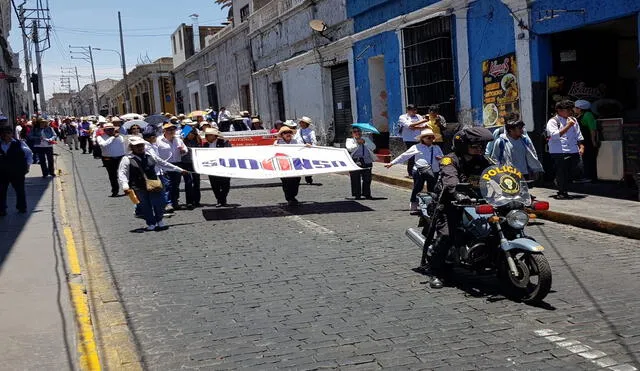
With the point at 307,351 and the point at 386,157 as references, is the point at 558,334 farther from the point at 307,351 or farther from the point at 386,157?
the point at 386,157

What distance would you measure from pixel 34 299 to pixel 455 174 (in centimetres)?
410

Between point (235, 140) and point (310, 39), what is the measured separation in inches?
318

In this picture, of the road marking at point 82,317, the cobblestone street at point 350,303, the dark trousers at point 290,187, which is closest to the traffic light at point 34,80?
the dark trousers at point 290,187

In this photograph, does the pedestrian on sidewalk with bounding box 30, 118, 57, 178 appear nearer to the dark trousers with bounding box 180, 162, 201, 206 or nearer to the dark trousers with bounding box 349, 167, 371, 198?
the dark trousers with bounding box 180, 162, 201, 206

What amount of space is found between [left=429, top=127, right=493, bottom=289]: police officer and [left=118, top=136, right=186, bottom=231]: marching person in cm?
505

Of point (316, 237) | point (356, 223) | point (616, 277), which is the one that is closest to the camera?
point (616, 277)

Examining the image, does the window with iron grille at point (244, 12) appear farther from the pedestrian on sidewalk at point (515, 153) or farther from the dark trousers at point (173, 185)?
the pedestrian on sidewalk at point (515, 153)

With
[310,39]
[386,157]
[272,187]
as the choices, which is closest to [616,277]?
[272,187]

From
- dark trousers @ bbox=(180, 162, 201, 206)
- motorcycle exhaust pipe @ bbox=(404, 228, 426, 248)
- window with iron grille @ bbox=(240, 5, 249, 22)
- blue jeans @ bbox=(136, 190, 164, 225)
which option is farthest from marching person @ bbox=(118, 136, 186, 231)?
window with iron grille @ bbox=(240, 5, 249, 22)

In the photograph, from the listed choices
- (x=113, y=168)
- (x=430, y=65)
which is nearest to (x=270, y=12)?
(x=430, y=65)

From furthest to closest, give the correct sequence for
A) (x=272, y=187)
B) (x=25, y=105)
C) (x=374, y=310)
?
1. (x=25, y=105)
2. (x=272, y=187)
3. (x=374, y=310)

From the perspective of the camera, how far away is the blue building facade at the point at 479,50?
12.7 m

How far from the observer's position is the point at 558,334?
4.88 meters

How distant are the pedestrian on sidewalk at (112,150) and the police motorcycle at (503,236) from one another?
9.90 meters
